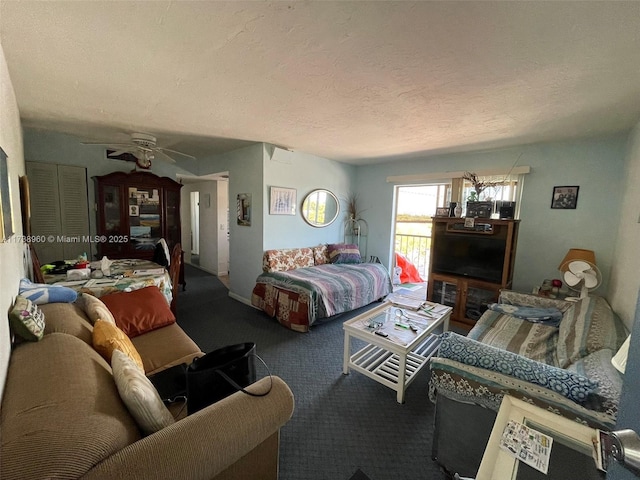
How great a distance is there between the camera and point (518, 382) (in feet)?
3.97

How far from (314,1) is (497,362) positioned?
6.04ft

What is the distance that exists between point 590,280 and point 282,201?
137 inches

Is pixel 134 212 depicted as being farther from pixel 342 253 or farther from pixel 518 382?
pixel 518 382

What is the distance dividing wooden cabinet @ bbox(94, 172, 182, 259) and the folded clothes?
476cm

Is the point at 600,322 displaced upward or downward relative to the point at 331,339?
upward

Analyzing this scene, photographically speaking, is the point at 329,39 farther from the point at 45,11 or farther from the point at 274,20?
the point at 45,11

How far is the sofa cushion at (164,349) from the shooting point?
1.67 metres

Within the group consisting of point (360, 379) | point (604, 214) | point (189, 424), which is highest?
point (604, 214)

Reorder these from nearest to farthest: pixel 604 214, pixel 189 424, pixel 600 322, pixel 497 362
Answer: pixel 189 424 → pixel 497 362 → pixel 600 322 → pixel 604 214

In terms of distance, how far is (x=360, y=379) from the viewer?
2.20 meters

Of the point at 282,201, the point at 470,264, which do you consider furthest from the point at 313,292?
the point at 470,264

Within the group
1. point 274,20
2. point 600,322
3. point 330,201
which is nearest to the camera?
point 274,20

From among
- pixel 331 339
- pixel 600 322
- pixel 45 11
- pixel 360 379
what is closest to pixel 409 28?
pixel 45 11

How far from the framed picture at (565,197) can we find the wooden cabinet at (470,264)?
1.63ft
